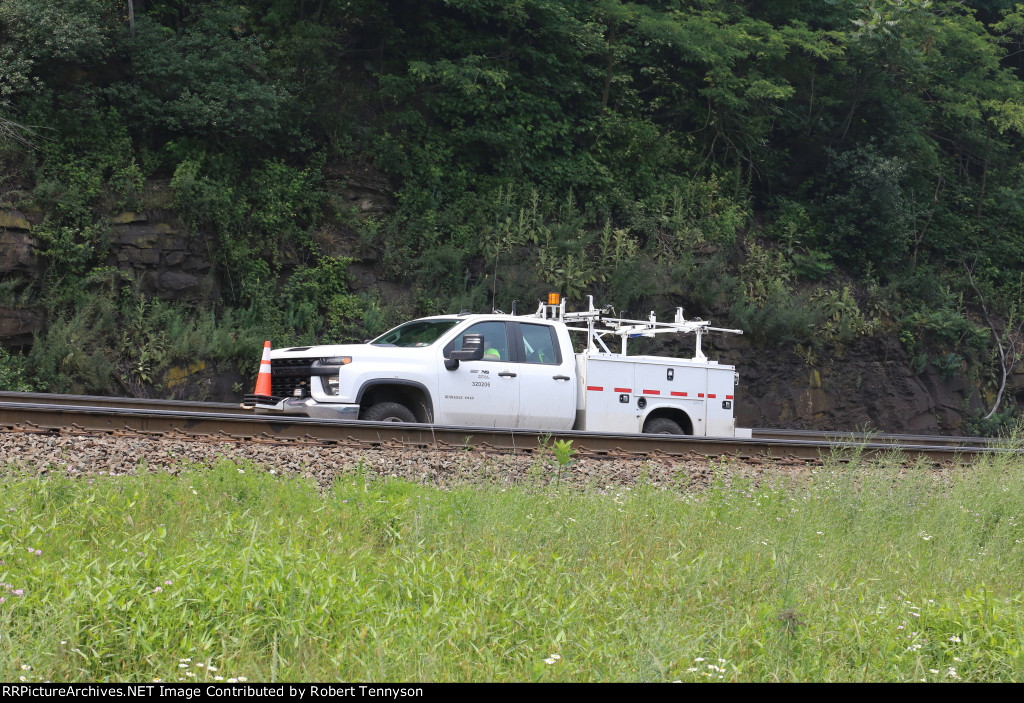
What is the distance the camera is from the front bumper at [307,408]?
432 inches

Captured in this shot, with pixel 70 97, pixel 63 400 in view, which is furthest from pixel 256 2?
pixel 63 400

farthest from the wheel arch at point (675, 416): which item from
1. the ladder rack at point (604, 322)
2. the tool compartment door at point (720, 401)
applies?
the ladder rack at point (604, 322)

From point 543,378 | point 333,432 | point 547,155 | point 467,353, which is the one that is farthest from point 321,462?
point 547,155

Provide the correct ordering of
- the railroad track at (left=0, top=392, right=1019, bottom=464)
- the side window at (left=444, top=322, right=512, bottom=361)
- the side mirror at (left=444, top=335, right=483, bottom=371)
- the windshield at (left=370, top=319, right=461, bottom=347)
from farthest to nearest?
the side window at (left=444, top=322, right=512, bottom=361), the windshield at (left=370, top=319, right=461, bottom=347), the side mirror at (left=444, top=335, right=483, bottom=371), the railroad track at (left=0, top=392, right=1019, bottom=464)

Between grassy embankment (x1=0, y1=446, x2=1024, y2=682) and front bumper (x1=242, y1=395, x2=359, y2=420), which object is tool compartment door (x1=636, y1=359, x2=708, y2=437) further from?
grassy embankment (x1=0, y1=446, x2=1024, y2=682)

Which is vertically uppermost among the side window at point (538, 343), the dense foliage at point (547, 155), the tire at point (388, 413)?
the dense foliage at point (547, 155)

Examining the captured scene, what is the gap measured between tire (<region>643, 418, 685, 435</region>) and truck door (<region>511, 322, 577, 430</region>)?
134cm

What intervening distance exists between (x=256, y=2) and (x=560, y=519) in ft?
61.9

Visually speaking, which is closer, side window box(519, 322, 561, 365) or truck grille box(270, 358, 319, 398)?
truck grille box(270, 358, 319, 398)

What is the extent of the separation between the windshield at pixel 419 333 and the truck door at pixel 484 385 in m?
0.29

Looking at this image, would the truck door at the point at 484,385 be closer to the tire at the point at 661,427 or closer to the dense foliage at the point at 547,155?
the tire at the point at 661,427

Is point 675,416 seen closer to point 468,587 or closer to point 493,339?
point 493,339

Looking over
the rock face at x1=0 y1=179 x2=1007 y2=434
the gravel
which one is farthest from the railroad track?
the rock face at x1=0 y1=179 x2=1007 y2=434

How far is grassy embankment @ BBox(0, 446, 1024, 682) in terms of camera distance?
183 inches
